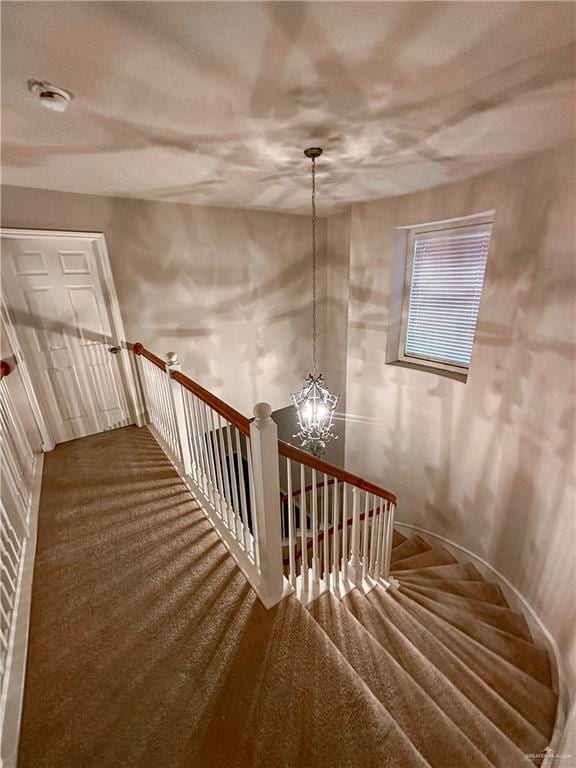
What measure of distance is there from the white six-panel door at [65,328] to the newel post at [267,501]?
95.5 inches

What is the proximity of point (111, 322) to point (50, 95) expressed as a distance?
2.01 m

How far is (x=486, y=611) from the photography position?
2361mm

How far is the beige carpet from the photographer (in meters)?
1.09

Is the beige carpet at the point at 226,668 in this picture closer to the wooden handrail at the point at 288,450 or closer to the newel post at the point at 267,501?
the newel post at the point at 267,501

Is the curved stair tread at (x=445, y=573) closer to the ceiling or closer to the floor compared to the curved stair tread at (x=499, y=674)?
closer to the floor

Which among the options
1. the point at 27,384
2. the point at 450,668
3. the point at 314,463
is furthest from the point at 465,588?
the point at 27,384

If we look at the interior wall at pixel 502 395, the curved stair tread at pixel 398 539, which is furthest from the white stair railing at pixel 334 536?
the curved stair tread at pixel 398 539

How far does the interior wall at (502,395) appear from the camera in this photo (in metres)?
2.08

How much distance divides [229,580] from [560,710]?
1.94 metres

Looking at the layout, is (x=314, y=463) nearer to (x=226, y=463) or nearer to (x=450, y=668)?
(x=226, y=463)

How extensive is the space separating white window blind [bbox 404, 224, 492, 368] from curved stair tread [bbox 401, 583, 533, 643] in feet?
6.74

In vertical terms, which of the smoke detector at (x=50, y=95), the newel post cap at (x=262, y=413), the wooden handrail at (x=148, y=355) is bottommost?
the wooden handrail at (x=148, y=355)

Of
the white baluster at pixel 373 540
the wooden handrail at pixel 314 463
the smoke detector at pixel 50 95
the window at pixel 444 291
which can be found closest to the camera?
the smoke detector at pixel 50 95

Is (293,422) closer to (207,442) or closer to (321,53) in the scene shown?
(207,442)
